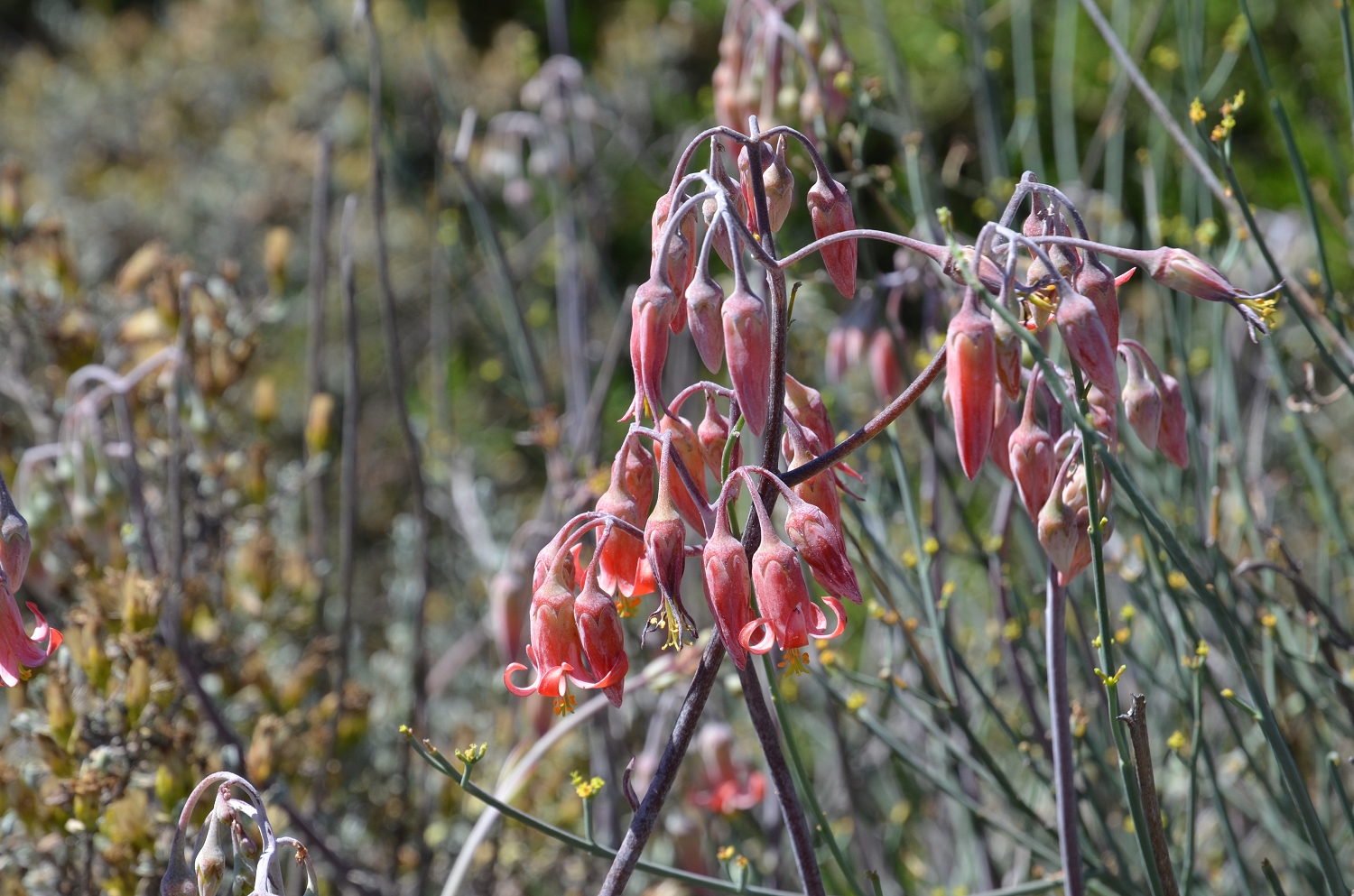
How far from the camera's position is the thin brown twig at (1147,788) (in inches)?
36.3

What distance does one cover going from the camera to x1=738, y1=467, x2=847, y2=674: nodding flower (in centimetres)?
83

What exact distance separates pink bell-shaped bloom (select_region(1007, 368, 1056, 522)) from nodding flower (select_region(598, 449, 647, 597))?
1.04 feet

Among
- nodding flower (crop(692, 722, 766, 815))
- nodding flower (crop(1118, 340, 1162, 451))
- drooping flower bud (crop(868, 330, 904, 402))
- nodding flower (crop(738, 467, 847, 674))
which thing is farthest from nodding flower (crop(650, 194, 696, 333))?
nodding flower (crop(692, 722, 766, 815))

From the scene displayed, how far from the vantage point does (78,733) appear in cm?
138

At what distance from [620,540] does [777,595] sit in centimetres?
15

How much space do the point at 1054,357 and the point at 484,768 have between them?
1.37 m

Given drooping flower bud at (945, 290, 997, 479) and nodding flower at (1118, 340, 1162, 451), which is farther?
nodding flower at (1118, 340, 1162, 451)

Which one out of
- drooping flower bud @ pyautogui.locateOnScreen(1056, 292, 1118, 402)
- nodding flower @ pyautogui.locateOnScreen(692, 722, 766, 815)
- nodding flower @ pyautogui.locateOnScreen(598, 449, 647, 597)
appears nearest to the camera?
drooping flower bud @ pyautogui.locateOnScreen(1056, 292, 1118, 402)

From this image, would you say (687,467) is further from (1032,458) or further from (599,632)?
(1032,458)

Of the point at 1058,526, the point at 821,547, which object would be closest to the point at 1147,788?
the point at 1058,526

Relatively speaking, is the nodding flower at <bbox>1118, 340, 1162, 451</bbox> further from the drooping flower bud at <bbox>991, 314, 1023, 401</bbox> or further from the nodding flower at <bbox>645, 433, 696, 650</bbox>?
the nodding flower at <bbox>645, 433, 696, 650</bbox>

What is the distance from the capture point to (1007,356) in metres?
0.85

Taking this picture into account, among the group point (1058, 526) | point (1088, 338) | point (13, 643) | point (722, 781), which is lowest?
point (722, 781)

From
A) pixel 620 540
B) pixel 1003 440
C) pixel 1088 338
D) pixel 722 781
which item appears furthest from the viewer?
pixel 722 781
